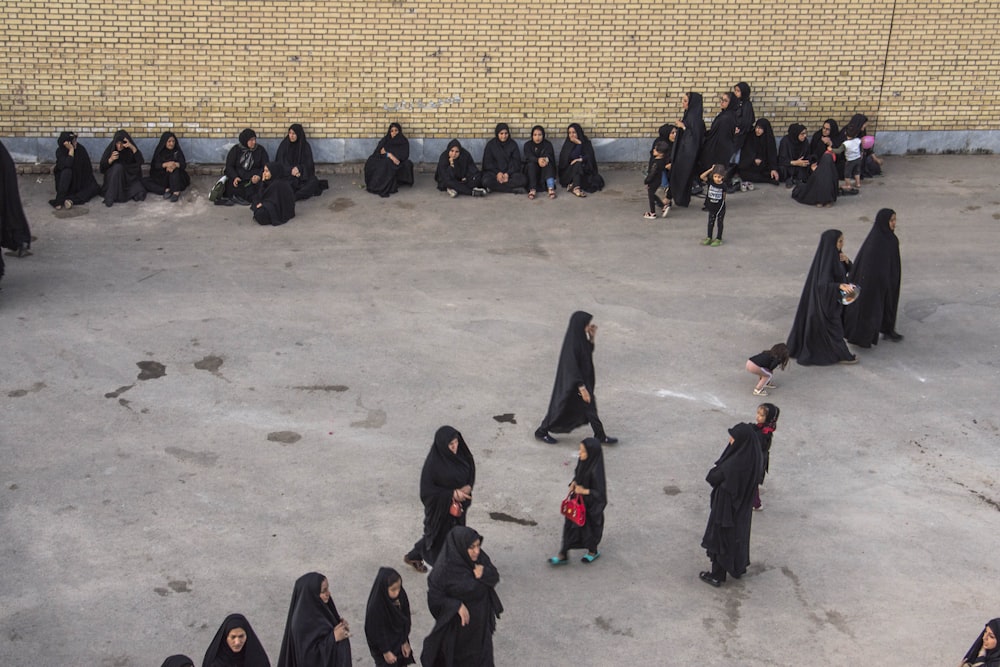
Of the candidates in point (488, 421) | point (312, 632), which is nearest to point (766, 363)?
point (488, 421)

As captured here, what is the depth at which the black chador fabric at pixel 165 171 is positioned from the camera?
14.4 m

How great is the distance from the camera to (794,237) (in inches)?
538

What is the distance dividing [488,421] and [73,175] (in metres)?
7.01

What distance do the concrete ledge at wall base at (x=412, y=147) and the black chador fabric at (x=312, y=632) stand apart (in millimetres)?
9748

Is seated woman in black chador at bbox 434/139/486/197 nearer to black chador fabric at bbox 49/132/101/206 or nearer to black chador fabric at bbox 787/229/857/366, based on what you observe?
black chador fabric at bbox 49/132/101/206

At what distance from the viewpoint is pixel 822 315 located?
10734 mm

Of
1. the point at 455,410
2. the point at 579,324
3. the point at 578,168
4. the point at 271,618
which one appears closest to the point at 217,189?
the point at 578,168

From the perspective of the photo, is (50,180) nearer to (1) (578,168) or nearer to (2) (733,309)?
(1) (578,168)

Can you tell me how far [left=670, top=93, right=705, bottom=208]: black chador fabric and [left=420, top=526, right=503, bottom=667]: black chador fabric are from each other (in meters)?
8.58

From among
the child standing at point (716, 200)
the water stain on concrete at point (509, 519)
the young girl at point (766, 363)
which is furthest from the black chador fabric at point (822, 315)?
the water stain on concrete at point (509, 519)

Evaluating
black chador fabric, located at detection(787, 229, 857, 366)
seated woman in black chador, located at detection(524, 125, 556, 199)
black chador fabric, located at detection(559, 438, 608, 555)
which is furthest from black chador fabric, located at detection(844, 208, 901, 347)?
seated woman in black chador, located at detection(524, 125, 556, 199)

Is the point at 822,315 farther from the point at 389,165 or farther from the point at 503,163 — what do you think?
the point at 389,165

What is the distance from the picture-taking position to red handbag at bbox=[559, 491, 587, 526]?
25.6 ft

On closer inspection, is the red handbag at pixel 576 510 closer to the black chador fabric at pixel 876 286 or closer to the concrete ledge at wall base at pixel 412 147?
the black chador fabric at pixel 876 286
